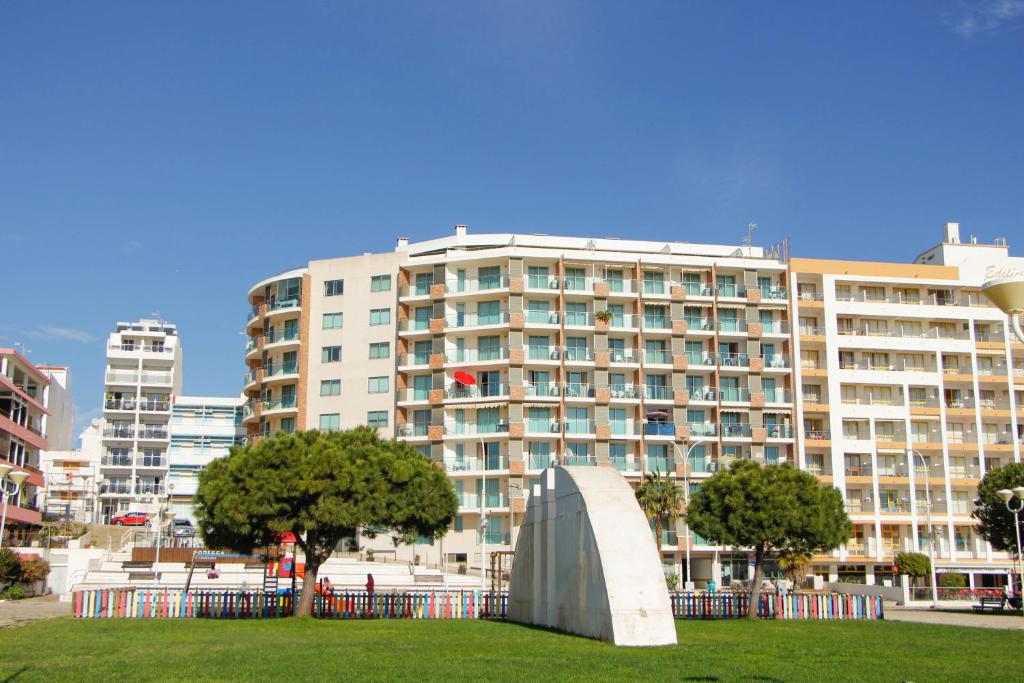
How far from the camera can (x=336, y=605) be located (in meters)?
38.3

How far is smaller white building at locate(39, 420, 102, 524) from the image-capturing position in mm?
92750

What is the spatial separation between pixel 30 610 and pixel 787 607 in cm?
2978

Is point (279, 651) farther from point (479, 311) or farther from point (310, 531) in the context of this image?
point (479, 311)

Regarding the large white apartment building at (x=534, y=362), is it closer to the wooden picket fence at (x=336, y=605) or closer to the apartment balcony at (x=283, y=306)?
the apartment balcony at (x=283, y=306)

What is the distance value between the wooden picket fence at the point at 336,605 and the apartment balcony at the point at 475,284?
4467 centimetres

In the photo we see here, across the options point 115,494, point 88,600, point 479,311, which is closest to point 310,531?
point 88,600

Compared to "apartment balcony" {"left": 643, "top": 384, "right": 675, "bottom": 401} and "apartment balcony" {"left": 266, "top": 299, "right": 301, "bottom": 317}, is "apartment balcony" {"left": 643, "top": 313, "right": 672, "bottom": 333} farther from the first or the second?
"apartment balcony" {"left": 266, "top": 299, "right": 301, "bottom": 317}

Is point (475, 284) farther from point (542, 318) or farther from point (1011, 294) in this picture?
point (1011, 294)

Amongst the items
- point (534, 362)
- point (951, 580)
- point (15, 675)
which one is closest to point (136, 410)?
point (534, 362)

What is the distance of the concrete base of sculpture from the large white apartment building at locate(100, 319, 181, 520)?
92.9m

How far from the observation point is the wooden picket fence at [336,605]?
1443 inches

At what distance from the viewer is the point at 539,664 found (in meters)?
19.8

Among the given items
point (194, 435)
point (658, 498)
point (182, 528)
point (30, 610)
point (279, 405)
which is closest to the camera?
point (30, 610)

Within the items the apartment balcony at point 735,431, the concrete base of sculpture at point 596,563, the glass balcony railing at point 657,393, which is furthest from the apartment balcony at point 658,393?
the concrete base of sculpture at point 596,563
